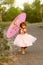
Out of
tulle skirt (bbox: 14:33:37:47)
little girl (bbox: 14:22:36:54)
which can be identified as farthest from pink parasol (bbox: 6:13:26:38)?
tulle skirt (bbox: 14:33:37:47)

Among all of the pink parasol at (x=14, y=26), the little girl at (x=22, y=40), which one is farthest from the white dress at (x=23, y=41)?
the pink parasol at (x=14, y=26)

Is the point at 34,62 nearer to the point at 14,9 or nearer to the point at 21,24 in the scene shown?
the point at 21,24

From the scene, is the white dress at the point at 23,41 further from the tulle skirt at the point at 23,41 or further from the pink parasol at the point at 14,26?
the pink parasol at the point at 14,26

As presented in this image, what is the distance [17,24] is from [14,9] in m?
44.2

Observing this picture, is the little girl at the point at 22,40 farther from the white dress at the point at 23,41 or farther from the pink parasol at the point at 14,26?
the pink parasol at the point at 14,26

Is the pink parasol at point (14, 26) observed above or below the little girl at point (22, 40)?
above

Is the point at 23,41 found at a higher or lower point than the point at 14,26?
lower

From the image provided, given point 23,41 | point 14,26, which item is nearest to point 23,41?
point 23,41

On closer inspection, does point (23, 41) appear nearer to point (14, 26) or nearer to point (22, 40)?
point (22, 40)

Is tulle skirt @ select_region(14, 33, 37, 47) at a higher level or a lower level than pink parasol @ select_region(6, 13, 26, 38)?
lower

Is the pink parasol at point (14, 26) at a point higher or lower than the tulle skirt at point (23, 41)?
higher

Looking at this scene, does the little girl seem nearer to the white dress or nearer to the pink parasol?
the white dress

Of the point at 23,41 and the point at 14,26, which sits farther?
the point at 14,26

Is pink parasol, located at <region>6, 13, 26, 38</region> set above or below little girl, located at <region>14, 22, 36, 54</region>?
above
